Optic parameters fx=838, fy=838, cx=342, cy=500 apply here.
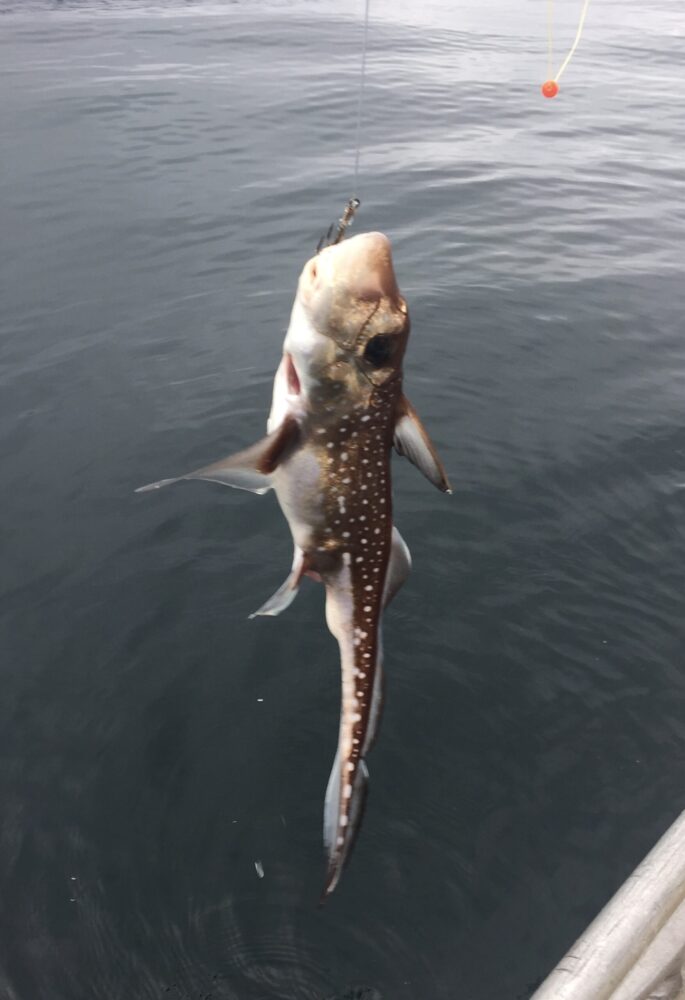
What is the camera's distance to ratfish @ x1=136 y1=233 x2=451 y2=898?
3531 millimetres

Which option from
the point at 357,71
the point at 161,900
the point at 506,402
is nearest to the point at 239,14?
the point at 357,71

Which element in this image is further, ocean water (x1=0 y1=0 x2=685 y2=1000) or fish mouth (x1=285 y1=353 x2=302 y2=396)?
ocean water (x1=0 y1=0 x2=685 y2=1000)

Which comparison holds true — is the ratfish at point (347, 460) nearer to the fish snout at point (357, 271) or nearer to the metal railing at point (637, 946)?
the fish snout at point (357, 271)

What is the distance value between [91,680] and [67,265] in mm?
8065

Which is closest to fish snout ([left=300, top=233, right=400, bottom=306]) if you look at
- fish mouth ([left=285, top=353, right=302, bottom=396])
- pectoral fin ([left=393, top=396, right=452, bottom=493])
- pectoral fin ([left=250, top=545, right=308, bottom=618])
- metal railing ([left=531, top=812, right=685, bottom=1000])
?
fish mouth ([left=285, top=353, right=302, bottom=396])

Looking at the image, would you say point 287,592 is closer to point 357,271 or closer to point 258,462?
point 258,462

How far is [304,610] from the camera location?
268 inches

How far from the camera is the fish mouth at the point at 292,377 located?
376 cm

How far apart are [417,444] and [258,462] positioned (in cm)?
72

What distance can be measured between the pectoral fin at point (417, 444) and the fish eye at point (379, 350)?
23 centimetres

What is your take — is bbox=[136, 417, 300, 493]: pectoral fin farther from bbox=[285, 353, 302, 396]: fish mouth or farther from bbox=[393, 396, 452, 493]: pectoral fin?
bbox=[393, 396, 452, 493]: pectoral fin

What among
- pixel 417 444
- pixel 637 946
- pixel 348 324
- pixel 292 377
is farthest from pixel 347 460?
pixel 637 946

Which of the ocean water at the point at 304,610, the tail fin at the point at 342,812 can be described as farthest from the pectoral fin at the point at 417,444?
the ocean water at the point at 304,610

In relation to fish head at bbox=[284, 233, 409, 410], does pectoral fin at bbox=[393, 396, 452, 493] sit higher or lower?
lower
